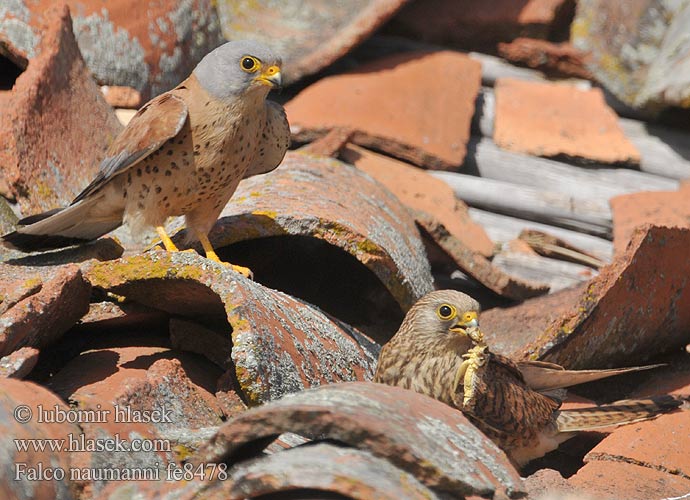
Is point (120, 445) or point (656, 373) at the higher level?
point (120, 445)

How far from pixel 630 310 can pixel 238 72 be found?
1.54 metres

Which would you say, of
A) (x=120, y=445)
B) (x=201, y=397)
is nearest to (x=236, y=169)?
(x=201, y=397)

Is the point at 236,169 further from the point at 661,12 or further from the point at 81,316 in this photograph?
the point at 661,12

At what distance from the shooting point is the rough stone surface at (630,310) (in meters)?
3.24

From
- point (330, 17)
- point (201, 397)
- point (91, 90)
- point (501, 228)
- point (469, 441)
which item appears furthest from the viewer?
point (330, 17)

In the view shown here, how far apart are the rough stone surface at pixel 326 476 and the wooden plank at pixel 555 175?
3.43m

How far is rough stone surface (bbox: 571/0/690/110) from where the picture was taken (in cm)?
519

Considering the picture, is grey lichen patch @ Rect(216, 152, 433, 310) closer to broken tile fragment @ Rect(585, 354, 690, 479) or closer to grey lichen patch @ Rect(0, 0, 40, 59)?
broken tile fragment @ Rect(585, 354, 690, 479)

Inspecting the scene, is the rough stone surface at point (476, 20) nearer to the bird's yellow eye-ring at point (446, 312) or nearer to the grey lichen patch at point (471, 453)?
the bird's yellow eye-ring at point (446, 312)

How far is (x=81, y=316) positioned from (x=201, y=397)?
42 cm

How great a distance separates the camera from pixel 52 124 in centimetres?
365

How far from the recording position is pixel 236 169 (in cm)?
351

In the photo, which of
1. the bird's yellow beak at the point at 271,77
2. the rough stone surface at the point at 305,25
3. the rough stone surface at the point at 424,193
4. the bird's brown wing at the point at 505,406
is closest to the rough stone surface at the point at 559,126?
the rough stone surface at the point at 424,193

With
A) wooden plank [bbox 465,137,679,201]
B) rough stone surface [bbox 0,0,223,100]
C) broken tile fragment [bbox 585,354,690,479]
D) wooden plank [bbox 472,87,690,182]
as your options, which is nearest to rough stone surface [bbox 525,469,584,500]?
broken tile fragment [bbox 585,354,690,479]
